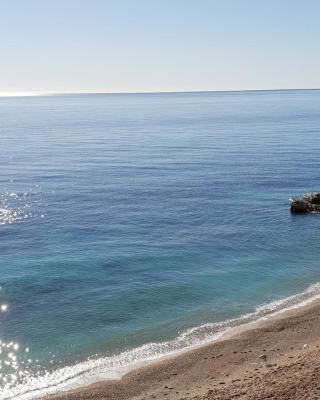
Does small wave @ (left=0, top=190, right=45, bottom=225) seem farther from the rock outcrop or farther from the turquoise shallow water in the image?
the rock outcrop

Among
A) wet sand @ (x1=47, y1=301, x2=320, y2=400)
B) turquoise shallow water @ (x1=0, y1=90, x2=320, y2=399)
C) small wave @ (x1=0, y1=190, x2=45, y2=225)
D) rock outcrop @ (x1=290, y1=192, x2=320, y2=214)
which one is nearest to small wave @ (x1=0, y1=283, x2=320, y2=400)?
turquoise shallow water @ (x1=0, y1=90, x2=320, y2=399)

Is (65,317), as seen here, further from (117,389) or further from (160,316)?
(117,389)

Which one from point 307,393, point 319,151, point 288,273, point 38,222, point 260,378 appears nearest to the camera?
point 307,393

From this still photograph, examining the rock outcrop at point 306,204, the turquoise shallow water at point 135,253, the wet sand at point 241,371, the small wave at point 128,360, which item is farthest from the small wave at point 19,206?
the wet sand at point 241,371

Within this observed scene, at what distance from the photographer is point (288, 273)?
4378 cm

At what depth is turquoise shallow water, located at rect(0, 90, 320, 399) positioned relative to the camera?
109 ft

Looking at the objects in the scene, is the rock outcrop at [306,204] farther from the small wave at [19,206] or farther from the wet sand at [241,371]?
the small wave at [19,206]

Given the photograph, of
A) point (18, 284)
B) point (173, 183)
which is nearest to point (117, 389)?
point (18, 284)

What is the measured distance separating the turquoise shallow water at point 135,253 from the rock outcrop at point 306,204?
1.56m

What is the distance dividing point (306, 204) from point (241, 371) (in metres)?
37.2

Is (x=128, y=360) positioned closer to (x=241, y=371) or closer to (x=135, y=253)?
(x=241, y=371)

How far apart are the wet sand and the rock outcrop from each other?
2745cm

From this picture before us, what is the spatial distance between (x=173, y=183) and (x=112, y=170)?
14.4 m

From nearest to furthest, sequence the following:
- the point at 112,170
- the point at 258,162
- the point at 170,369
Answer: the point at 170,369, the point at 112,170, the point at 258,162
